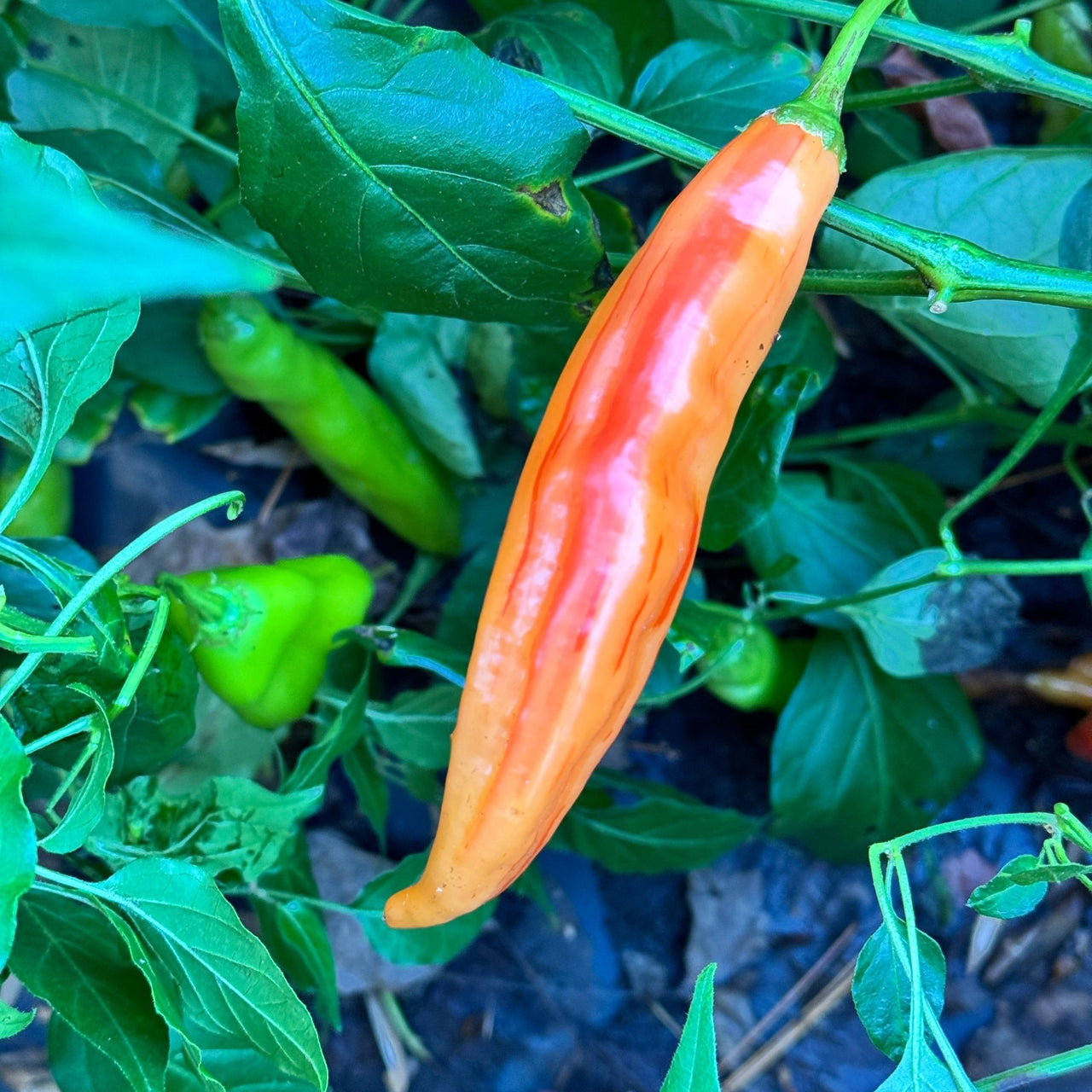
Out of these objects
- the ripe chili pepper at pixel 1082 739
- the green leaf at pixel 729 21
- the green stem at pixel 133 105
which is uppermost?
the green leaf at pixel 729 21

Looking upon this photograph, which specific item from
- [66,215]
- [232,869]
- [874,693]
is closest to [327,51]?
[66,215]

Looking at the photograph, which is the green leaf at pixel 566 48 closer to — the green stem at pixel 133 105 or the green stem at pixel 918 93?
the green stem at pixel 918 93

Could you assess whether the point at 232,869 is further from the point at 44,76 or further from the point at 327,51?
the point at 44,76

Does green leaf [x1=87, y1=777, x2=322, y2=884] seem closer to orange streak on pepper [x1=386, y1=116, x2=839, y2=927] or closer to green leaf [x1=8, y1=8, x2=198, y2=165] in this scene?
orange streak on pepper [x1=386, y1=116, x2=839, y2=927]

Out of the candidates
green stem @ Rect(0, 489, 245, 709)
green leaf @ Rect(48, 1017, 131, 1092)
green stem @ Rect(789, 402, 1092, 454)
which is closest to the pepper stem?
green stem @ Rect(0, 489, 245, 709)

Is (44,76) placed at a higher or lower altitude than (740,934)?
higher

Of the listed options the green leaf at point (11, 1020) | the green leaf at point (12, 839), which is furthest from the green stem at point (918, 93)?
the green leaf at point (11, 1020)
